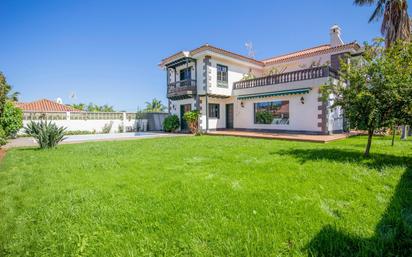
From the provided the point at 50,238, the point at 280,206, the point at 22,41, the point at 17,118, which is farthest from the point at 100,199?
the point at 22,41

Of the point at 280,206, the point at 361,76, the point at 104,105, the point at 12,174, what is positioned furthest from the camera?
the point at 104,105

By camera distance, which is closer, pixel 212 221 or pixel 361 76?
pixel 212 221

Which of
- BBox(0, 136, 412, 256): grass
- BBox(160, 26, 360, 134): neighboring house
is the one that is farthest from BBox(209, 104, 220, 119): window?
BBox(0, 136, 412, 256): grass

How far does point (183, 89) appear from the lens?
19.7 metres

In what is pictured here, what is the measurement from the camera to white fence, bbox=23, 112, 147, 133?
1919 centimetres

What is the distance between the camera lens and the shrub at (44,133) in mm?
9766

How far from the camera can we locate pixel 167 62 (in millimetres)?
21109

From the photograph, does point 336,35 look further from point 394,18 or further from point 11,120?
point 11,120

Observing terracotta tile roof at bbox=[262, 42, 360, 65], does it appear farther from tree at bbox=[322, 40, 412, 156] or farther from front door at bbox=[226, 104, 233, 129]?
tree at bbox=[322, 40, 412, 156]

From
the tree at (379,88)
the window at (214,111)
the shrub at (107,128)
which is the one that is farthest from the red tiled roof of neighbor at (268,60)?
the tree at (379,88)

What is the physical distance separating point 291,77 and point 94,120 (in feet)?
68.4

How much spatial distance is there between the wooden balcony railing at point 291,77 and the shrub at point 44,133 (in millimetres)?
15490

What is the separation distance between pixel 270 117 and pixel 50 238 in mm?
17342

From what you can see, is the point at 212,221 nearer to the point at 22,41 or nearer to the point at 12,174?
the point at 12,174
